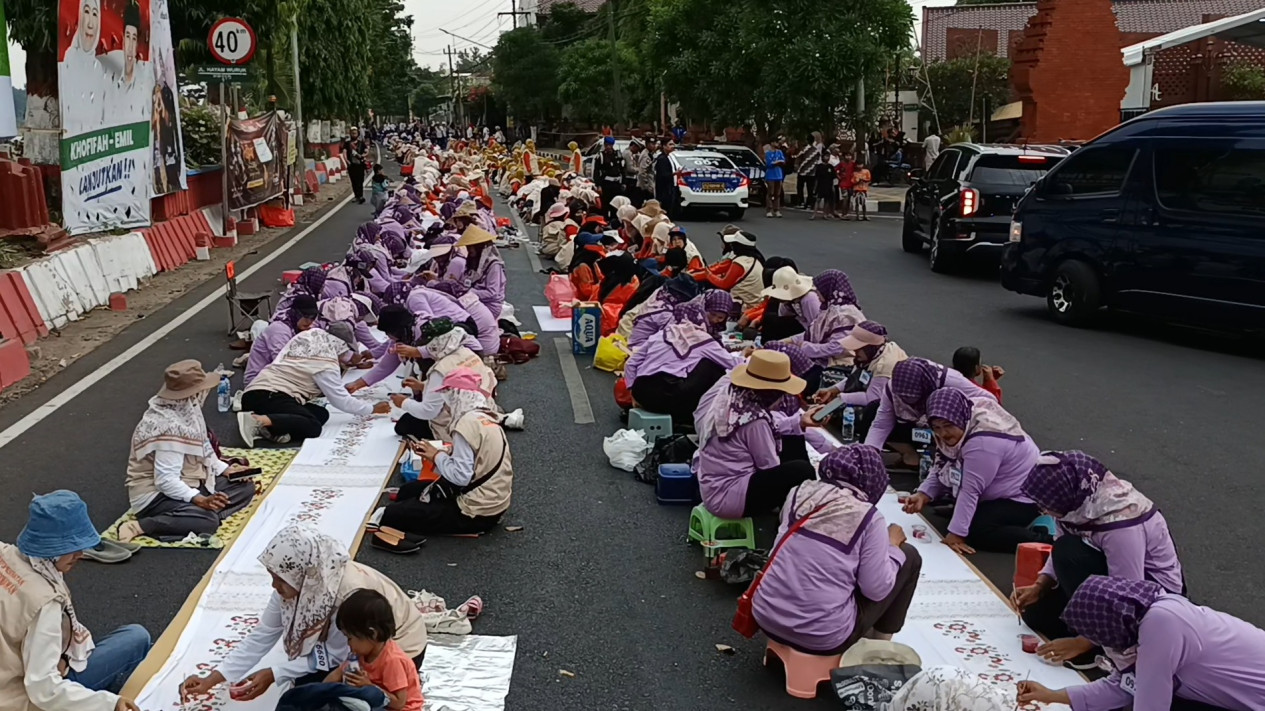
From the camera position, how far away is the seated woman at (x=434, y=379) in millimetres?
7625

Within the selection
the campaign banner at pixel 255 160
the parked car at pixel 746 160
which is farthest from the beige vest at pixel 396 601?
the parked car at pixel 746 160

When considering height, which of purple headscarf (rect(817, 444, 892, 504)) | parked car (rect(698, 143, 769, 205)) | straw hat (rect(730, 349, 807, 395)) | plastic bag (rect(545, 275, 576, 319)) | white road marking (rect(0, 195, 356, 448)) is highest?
parked car (rect(698, 143, 769, 205))

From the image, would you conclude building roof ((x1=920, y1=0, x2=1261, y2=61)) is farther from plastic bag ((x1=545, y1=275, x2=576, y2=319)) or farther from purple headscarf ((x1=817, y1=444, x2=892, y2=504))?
purple headscarf ((x1=817, y1=444, x2=892, y2=504))

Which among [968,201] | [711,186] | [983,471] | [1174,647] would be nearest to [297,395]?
[983,471]

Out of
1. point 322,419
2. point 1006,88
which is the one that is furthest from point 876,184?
point 322,419

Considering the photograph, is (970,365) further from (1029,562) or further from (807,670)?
(807,670)

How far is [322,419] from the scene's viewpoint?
28.3ft

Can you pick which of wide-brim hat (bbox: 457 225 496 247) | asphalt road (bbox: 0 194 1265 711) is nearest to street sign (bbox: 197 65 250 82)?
asphalt road (bbox: 0 194 1265 711)

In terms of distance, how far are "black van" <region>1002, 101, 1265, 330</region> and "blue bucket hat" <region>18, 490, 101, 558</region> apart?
10220 millimetres

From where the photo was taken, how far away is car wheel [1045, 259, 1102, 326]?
40.8 feet

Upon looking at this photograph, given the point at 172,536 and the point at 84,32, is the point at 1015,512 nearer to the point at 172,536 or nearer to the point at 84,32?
A: the point at 172,536

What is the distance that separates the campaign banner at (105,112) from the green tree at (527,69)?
54530 mm

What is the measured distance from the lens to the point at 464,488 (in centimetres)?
657

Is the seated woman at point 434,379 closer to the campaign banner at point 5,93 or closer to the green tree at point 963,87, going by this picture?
the campaign banner at point 5,93
